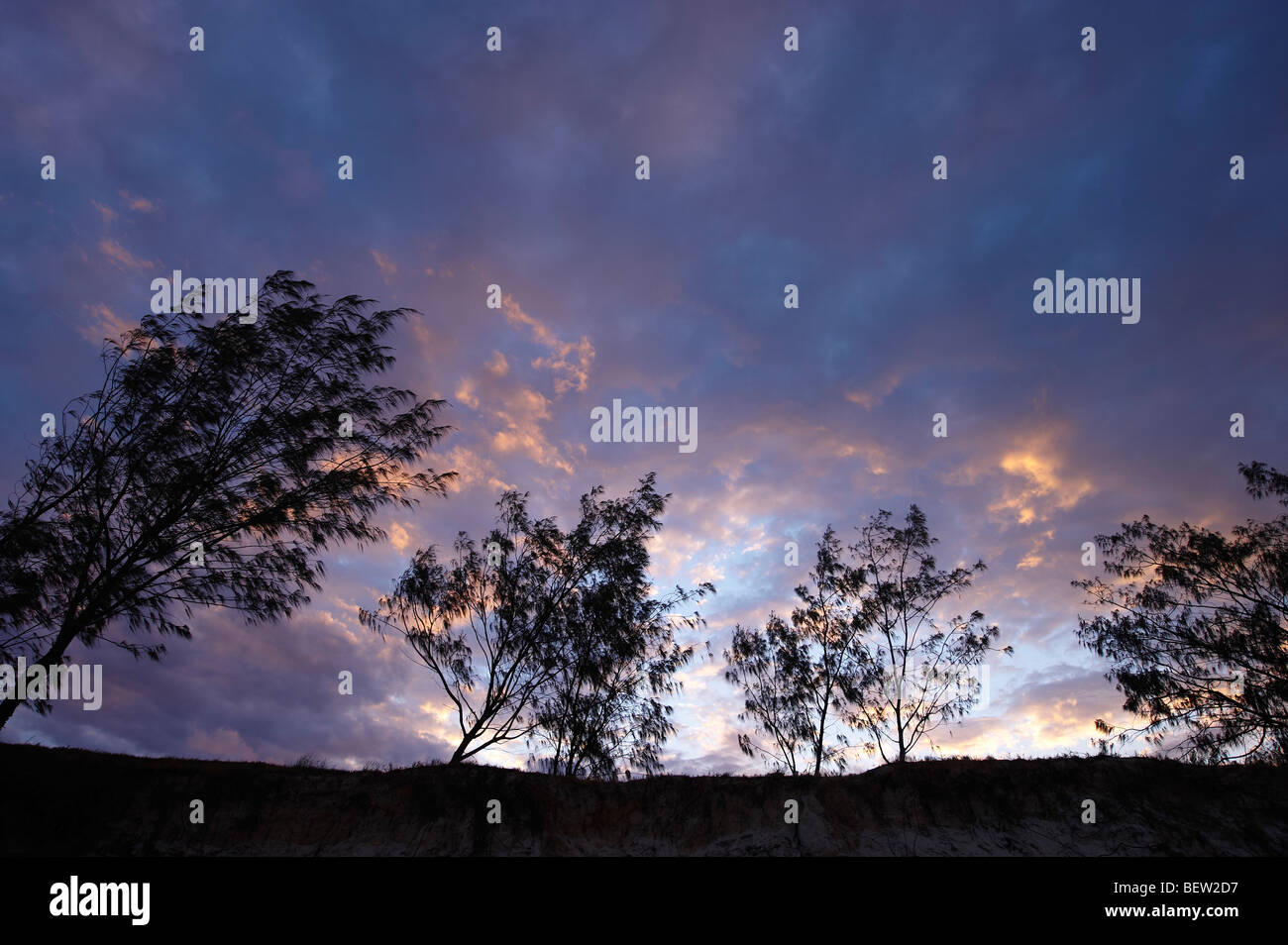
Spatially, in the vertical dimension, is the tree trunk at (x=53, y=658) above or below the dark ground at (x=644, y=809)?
above

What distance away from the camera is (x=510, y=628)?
93.0 ft

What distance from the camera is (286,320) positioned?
1881 cm

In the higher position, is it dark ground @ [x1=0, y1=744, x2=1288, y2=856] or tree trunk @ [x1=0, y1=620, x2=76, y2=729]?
tree trunk @ [x1=0, y1=620, x2=76, y2=729]

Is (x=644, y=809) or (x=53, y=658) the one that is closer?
(x=53, y=658)

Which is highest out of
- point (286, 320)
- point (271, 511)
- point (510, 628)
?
point (286, 320)

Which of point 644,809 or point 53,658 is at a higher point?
point 53,658

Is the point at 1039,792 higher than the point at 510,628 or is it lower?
lower
